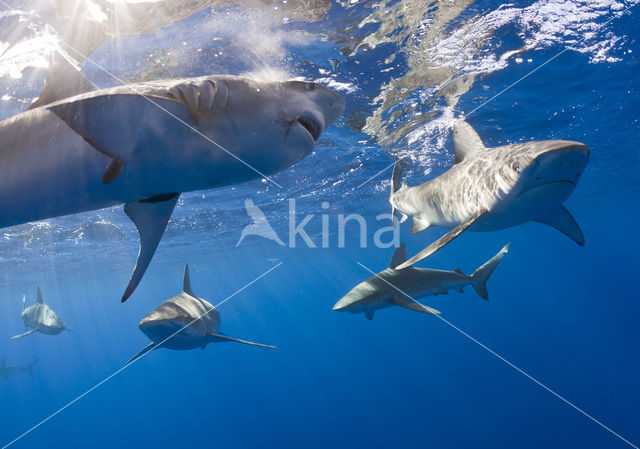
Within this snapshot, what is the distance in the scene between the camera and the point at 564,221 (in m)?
4.94

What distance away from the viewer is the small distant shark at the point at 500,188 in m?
3.38

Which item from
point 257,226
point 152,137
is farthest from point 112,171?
point 257,226

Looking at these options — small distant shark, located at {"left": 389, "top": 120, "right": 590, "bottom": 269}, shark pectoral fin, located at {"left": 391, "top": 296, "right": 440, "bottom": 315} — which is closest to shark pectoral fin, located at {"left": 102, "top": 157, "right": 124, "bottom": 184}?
small distant shark, located at {"left": 389, "top": 120, "right": 590, "bottom": 269}

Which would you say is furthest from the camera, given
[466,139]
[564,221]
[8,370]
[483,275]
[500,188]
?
[8,370]

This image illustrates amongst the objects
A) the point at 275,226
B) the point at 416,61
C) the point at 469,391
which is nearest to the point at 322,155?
the point at 416,61

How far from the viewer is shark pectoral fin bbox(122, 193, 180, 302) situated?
265 cm

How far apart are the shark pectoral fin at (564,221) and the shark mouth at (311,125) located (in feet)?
13.6

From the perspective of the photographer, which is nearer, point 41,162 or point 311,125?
point 41,162

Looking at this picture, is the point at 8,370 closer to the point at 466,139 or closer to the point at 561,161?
the point at 466,139

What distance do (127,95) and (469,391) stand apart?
5975cm

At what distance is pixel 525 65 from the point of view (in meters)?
10.1

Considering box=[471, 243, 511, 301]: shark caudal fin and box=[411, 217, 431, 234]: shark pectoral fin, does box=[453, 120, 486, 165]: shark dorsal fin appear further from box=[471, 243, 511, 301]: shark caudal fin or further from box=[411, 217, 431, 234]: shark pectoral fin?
box=[471, 243, 511, 301]: shark caudal fin

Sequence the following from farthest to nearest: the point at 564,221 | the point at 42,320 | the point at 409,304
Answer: the point at 42,320 < the point at 409,304 < the point at 564,221

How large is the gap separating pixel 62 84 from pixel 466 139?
533 cm
